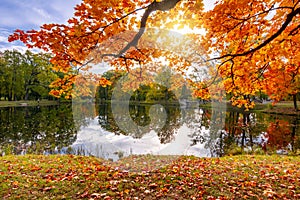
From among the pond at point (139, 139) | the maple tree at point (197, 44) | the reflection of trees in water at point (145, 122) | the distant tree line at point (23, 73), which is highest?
the distant tree line at point (23, 73)

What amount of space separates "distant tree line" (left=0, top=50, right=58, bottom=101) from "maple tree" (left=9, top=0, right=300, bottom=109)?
38578 mm

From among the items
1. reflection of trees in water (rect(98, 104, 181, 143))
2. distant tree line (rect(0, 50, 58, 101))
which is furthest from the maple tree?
distant tree line (rect(0, 50, 58, 101))

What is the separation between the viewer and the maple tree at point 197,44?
3.86m

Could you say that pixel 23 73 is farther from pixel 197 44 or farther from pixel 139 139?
pixel 197 44

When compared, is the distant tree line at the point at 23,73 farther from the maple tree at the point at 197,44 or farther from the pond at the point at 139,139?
the maple tree at the point at 197,44

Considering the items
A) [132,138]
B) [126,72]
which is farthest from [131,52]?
[132,138]

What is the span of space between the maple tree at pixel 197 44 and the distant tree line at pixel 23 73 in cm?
3858

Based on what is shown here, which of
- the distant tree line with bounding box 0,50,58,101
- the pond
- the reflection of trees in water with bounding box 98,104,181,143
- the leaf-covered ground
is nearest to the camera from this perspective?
the leaf-covered ground

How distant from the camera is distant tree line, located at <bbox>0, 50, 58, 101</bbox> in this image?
134 ft

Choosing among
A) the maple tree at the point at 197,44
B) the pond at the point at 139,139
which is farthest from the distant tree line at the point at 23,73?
the maple tree at the point at 197,44

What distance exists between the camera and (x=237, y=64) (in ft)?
15.7

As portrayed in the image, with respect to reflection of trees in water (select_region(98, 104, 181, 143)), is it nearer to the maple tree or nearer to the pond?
the pond

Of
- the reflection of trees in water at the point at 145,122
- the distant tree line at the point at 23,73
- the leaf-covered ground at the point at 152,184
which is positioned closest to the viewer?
the leaf-covered ground at the point at 152,184

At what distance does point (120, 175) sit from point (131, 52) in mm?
2788
